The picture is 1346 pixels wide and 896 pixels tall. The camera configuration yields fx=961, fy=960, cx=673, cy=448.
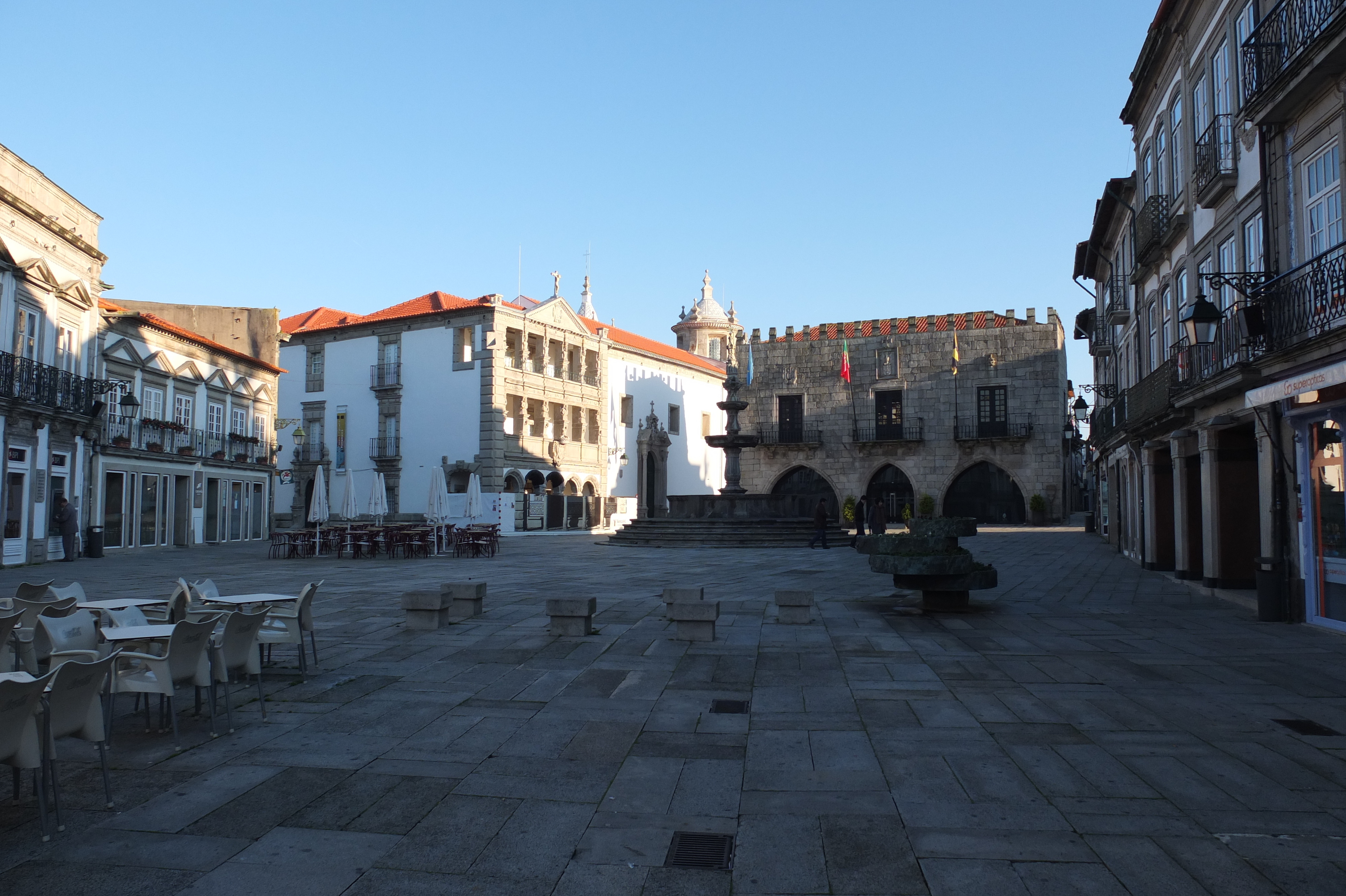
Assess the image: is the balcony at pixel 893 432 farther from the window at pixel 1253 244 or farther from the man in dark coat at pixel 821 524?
the window at pixel 1253 244

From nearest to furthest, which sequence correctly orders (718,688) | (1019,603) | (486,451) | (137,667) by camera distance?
(137,667) < (718,688) < (1019,603) < (486,451)

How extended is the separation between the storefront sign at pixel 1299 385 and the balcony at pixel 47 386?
21.8m

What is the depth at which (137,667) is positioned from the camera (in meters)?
6.10

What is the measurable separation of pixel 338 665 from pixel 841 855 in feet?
18.3

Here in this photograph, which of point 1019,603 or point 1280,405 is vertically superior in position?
point 1280,405

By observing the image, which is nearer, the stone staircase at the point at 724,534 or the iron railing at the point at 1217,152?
the iron railing at the point at 1217,152

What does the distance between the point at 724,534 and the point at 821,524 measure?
122 inches

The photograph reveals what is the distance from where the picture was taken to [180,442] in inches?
1171

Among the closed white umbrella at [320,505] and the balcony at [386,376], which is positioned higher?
the balcony at [386,376]

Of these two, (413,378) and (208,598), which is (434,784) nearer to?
(208,598)

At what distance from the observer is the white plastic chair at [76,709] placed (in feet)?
14.0

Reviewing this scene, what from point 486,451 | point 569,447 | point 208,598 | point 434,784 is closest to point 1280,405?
point 434,784

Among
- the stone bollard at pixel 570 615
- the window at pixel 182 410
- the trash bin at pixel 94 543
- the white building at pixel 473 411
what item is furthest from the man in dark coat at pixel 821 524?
the window at pixel 182 410

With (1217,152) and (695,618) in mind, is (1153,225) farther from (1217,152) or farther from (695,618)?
(695,618)
